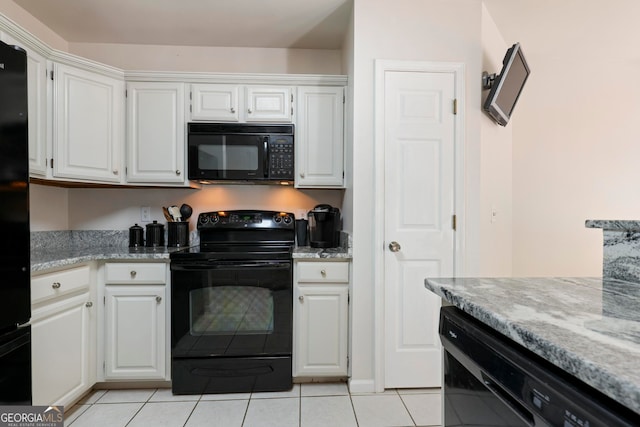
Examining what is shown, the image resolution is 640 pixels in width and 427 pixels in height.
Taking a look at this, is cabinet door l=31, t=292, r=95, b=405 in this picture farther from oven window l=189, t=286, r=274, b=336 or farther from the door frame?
the door frame

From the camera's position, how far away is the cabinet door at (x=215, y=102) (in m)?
2.31

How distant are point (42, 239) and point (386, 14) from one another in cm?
285

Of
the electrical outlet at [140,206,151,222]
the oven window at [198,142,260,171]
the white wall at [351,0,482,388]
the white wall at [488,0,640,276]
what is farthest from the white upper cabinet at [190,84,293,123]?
the white wall at [488,0,640,276]

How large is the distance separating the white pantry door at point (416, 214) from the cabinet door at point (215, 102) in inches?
43.6

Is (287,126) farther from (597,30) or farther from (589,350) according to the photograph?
(597,30)

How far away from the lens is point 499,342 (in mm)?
704

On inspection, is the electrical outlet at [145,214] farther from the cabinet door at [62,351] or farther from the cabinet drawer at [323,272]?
the cabinet drawer at [323,272]

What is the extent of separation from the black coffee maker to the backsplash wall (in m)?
0.36

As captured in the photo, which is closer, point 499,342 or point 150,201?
point 499,342

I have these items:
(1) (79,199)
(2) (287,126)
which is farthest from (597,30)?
(1) (79,199)

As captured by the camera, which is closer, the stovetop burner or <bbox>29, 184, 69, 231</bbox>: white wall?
<bbox>29, 184, 69, 231</bbox>: white wall

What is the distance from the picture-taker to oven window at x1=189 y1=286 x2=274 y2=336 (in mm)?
2020

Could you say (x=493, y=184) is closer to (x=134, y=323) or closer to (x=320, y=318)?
(x=320, y=318)

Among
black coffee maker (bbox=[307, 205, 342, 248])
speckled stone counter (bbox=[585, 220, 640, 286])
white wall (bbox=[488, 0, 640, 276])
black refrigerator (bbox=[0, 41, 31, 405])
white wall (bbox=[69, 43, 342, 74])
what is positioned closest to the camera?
speckled stone counter (bbox=[585, 220, 640, 286])
